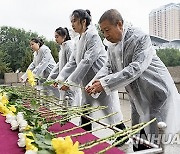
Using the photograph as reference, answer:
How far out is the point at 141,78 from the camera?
55.4 inches

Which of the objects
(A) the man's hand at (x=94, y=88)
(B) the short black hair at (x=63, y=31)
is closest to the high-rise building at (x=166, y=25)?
(B) the short black hair at (x=63, y=31)

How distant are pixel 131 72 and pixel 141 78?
4.5 inches

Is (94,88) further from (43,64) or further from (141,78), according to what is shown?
(43,64)

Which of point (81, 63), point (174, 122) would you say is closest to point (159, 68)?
point (174, 122)

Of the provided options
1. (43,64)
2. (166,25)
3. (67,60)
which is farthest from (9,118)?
(166,25)

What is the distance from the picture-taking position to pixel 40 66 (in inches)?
145

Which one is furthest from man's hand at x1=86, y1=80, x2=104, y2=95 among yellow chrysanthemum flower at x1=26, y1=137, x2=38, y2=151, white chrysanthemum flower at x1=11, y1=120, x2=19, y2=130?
yellow chrysanthemum flower at x1=26, y1=137, x2=38, y2=151

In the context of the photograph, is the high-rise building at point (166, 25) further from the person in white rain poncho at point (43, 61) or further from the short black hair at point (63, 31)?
the short black hair at point (63, 31)

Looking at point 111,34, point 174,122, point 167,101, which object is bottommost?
point 174,122

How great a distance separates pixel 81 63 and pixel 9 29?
16.5 metres

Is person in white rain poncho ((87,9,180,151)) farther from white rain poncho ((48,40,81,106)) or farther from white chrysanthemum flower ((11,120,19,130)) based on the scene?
white rain poncho ((48,40,81,106))

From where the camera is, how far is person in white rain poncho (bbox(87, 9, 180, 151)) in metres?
1.33

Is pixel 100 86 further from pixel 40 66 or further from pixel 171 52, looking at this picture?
pixel 171 52

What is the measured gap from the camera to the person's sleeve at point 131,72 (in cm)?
132
